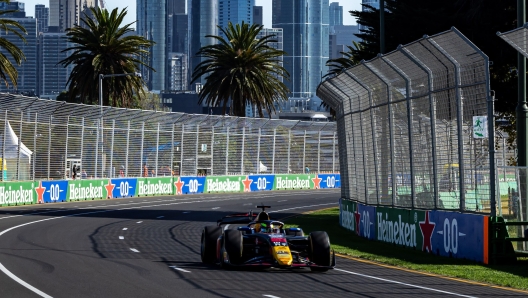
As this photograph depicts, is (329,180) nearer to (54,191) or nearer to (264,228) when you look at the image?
(54,191)

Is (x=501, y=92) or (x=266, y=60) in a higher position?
(x=266, y=60)

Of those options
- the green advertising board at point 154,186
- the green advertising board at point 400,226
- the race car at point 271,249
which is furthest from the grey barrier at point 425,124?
the green advertising board at point 154,186

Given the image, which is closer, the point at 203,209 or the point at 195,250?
the point at 195,250

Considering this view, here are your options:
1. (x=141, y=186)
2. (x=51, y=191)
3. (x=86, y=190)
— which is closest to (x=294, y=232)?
(x=51, y=191)

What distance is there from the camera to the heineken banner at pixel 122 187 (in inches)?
2043

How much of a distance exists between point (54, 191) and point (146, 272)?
1173 inches

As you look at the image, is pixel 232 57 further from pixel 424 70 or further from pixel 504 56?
pixel 424 70

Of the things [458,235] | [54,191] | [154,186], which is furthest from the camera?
[154,186]

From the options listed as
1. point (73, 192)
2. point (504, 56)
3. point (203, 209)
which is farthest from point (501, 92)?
point (73, 192)

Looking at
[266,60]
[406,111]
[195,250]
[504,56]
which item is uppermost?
[266,60]

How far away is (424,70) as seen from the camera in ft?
69.0

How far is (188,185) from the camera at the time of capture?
59500mm

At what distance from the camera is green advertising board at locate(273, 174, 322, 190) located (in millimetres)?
66625

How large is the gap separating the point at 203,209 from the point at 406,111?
21417 millimetres
